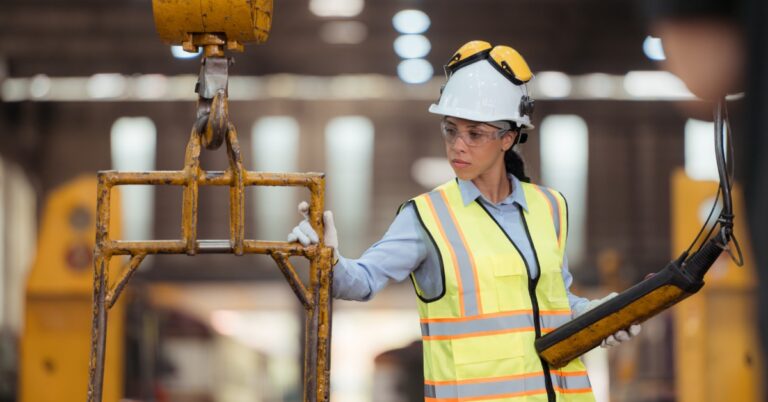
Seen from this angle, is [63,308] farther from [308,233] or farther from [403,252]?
[308,233]

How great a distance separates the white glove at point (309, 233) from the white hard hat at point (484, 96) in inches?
20.2

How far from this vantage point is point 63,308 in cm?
902

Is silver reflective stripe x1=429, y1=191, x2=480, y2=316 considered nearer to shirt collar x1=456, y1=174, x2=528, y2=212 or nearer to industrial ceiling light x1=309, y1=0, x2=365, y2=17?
shirt collar x1=456, y1=174, x2=528, y2=212

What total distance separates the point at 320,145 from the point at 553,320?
1624cm

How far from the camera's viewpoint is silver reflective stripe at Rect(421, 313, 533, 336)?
11.4ft

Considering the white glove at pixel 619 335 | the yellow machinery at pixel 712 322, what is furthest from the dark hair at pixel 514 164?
the yellow machinery at pixel 712 322

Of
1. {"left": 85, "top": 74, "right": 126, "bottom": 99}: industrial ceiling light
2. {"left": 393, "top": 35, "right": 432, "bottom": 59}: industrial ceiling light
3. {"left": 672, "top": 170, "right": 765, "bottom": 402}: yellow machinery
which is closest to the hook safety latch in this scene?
{"left": 672, "top": 170, "right": 765, "bottom": 402}: yellow machinery

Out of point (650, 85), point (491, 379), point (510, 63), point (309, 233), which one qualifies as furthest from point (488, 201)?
point (650, 85)

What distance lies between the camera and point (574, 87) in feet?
62.6

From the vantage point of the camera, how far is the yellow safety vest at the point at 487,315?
348 centimetres

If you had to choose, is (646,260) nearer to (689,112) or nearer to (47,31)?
(689,112)

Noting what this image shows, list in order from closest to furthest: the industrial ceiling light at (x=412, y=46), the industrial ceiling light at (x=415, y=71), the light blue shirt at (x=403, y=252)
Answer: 1. the light blue shirt at (x=403, y=252)
2. the industrial ceiling light at (x=412, y=46)
3. the industrial ceiling light at (x=415, y=71)

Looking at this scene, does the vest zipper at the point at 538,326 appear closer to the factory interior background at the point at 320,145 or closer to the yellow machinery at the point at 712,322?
the yellow machinery at the point at 712,322

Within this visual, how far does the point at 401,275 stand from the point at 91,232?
6046 millimetres
